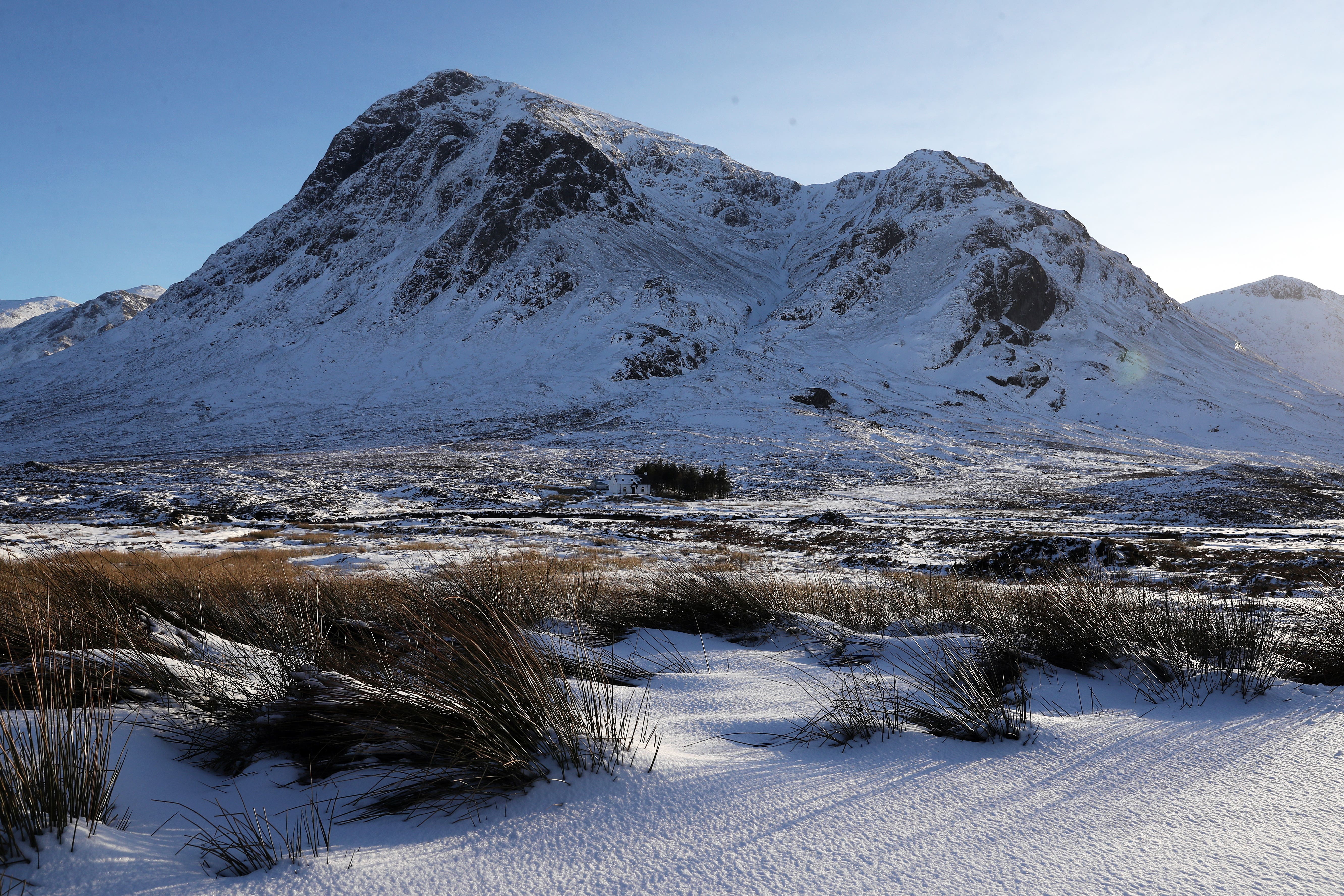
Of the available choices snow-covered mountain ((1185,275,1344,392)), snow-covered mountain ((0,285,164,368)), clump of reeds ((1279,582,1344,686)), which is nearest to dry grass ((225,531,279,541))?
clump of reeds ((1279,582,1344,686))

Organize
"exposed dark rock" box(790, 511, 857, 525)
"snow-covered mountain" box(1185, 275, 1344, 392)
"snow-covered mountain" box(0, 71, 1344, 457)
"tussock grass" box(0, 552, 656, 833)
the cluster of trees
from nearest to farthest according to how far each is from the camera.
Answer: "tussock grass" box(0, 552, 656, 833) → "exposed dark rock" box(790, 511, 857, 525) → the cluster of trees → "snow-covered mountain" box(0, 71, 1344, 457) → "snow-covered mountain" box(1185, 275, 1344, 392)

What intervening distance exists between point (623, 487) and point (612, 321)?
6009 cm

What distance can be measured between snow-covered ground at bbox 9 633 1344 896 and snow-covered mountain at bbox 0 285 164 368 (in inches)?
6638

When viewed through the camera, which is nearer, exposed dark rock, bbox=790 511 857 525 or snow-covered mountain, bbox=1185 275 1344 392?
exposed dark rock, bbox=790 511 857 525

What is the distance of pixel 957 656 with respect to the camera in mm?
2982

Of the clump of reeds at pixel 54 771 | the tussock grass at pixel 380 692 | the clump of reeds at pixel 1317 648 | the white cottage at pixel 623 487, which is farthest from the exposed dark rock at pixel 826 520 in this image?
the clump of reeds at pixel 54 771

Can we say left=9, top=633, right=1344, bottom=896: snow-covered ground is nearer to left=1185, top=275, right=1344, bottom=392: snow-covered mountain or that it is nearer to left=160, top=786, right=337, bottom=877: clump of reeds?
left=160, top=786, right=337, bottom=877: clump of reeds

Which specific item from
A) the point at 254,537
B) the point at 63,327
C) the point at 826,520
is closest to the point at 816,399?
the point at 826,520

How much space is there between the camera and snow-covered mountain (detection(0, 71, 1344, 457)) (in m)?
64.6

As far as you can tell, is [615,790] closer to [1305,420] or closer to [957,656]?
[957,656]

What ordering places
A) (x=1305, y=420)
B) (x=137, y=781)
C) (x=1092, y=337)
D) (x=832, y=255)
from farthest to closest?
(x=832, y=255) < (x=1092, y=337) < (x=1305, y=420) < (x=137, y=781)

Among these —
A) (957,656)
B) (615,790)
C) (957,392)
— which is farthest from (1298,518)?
(957,392)

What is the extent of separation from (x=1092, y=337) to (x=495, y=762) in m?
110

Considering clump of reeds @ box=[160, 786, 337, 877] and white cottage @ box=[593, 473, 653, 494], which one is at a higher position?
clump of reeds @ box=[160, 786, 337, 877]
